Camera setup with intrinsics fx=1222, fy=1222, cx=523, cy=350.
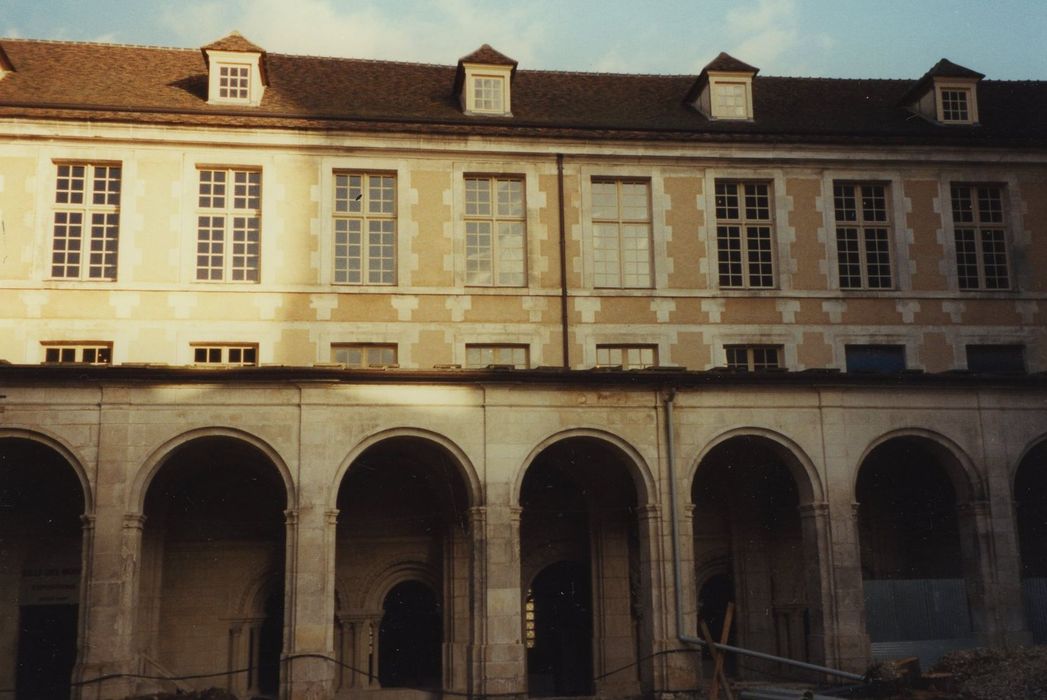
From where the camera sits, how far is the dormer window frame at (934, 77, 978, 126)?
30328mm

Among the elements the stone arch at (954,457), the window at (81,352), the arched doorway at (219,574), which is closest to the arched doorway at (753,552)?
the stone arch at (954,457)

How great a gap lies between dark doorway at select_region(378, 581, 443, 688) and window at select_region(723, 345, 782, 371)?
8.65 m

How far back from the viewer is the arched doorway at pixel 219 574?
993 inches

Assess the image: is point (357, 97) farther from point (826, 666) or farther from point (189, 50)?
point (826, 666)

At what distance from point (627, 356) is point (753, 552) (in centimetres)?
521

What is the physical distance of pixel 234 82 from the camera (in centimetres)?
2855

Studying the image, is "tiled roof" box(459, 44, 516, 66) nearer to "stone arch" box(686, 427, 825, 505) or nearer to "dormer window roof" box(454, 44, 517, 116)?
"dormer window roof" box(454, 44, 517, 116)

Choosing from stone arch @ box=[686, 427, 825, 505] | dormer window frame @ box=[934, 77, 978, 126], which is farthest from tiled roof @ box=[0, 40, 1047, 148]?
stone arch @ box=[686, 427, 825, 505]

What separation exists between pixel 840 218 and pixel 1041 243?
16.2 ft

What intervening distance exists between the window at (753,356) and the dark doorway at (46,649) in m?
15.3

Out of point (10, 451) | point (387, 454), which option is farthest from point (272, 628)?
point (10, 451)

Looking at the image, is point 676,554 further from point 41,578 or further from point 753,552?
point 41,578

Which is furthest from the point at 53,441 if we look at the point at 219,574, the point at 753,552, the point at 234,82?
the point at 753,552

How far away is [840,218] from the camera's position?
2931cm
